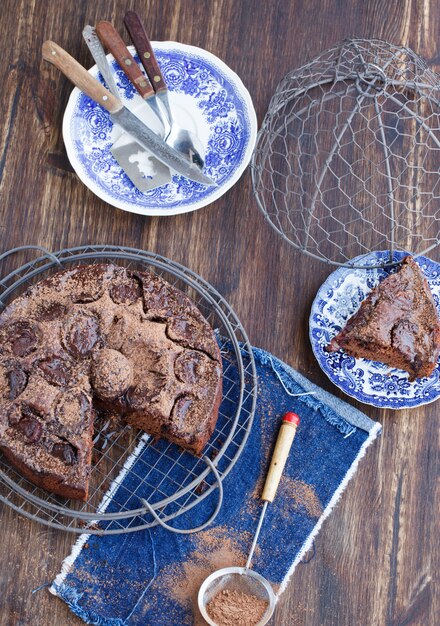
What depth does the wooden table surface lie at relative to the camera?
12.1 ft

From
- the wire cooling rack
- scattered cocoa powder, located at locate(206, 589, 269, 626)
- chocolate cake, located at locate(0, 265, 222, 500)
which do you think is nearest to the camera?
chocolate cake, located at locate(0, 265, 222, 500)

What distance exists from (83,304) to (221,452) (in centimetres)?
94

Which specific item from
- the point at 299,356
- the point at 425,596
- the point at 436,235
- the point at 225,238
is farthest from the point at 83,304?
the point at 425,596

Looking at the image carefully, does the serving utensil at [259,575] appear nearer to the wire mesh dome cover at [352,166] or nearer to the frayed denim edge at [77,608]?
the frayed denim edge at [77,608]

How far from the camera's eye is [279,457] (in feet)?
12.0

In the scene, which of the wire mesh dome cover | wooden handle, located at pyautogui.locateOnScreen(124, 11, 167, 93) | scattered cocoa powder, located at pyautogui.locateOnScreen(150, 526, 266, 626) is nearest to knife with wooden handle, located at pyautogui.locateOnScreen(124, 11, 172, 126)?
wooden handle, located at pyautogui.locateOnScreen(124, 11, 167, 93)

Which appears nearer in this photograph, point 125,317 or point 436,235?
point 125,317

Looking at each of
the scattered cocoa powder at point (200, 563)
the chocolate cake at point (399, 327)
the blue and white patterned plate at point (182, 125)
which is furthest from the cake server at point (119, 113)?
the scattered cocoa powder at point (200, 563)

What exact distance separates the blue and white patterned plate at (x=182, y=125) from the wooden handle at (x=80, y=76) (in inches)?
4.5

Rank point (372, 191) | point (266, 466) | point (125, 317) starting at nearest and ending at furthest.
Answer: point (125, 317) → point (266, 466) → point (372, 191)

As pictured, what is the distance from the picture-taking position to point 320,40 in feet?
13.3

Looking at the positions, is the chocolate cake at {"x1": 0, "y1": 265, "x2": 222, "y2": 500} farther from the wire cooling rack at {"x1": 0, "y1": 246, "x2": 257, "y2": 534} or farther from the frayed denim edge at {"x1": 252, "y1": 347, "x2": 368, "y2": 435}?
the frayed denim edge at {"x1": 252, "y1": 347, "x2": 368, "y2": 435}

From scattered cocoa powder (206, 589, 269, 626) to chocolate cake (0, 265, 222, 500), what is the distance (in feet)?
2.27

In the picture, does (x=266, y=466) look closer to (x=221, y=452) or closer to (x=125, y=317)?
(x=221, y=452)
